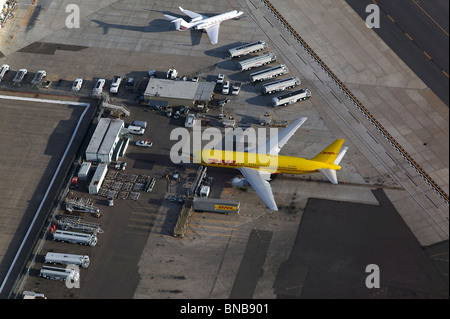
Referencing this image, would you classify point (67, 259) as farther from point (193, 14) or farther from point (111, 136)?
point (193, 14)

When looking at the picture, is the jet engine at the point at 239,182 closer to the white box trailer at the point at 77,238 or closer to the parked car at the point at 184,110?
the parked car at the point at 184,110

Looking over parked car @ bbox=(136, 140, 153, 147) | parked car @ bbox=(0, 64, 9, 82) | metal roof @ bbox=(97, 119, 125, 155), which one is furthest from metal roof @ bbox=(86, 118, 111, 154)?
parked car @ bbox=(0, 64, 9, 82)

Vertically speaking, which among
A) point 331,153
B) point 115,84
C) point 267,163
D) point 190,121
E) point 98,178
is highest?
point 331,153

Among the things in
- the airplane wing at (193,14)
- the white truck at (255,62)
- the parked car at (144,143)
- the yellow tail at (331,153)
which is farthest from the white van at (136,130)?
the yellow tail at (331,153)

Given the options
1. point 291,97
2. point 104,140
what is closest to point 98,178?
point 104,140

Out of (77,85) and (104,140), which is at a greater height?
(77,85)
